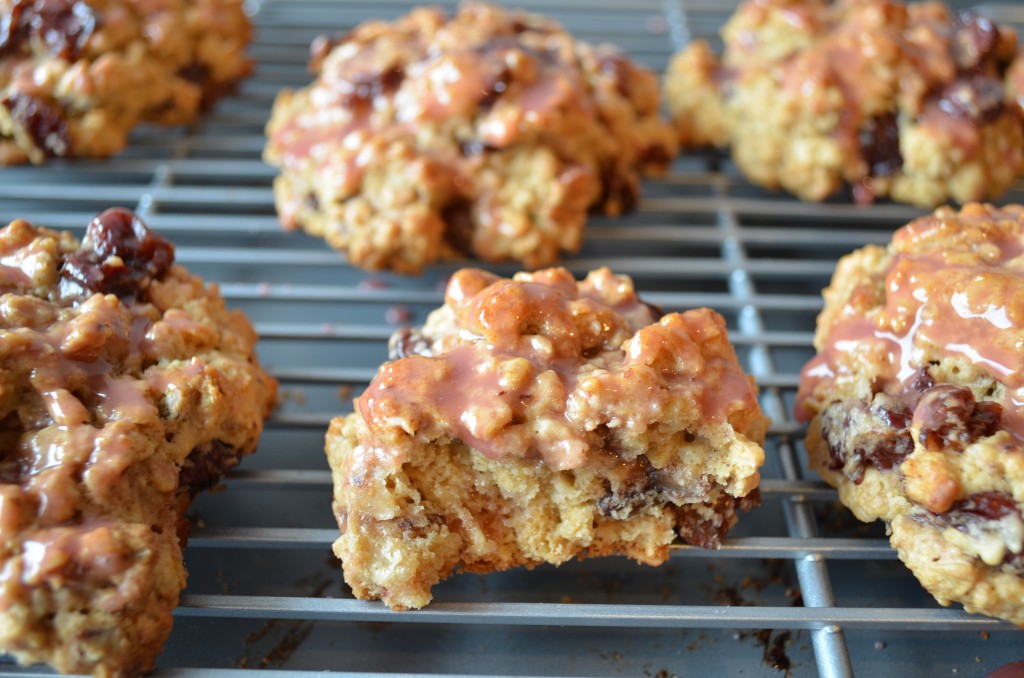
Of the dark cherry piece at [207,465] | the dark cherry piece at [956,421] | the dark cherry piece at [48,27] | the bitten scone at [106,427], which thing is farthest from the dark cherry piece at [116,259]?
the dark cherry piece at [956,421]

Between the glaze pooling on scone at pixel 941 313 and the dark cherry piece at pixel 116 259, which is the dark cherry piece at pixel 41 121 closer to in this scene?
the dark cherry piece at pixel 116 259

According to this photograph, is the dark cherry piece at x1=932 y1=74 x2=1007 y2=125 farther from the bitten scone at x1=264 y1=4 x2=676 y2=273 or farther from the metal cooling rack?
the bitten scone at x1=264 y1=4 x2=676 y2=273

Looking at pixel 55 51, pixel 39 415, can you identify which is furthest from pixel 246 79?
pixel 39 415

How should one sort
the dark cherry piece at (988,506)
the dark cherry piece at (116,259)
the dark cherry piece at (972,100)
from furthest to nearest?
1. the dark cherry piece at (972,100)
2. the dark cherry piece at (116,259)
3. the dark cherry piece at (988,506)

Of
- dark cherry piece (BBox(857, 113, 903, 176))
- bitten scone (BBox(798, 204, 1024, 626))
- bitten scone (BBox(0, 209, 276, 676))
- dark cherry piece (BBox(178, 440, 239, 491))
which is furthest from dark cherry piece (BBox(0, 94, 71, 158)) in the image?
dark cherry piece (BBox(857, 113, 903, 176))

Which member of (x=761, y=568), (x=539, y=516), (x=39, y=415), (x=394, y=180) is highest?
(x=394, y=180)

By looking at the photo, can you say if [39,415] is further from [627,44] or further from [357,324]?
[627,44]

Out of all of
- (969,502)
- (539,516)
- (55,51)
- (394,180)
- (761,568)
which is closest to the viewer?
(969,502)

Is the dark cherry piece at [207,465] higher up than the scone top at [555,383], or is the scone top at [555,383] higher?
the scone top at [555,383]
